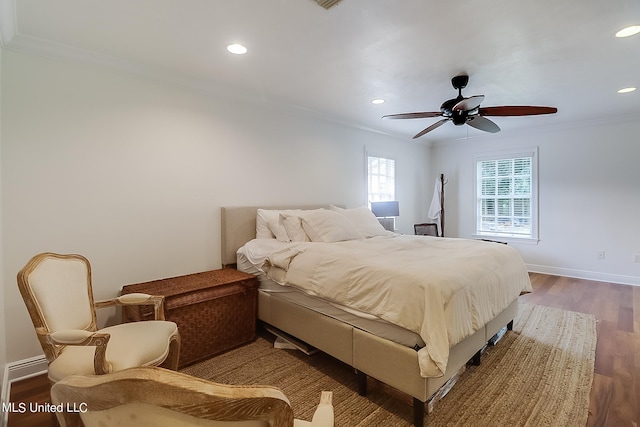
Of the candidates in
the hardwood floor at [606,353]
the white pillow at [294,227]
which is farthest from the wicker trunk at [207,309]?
the hardwood floor at [606,353]

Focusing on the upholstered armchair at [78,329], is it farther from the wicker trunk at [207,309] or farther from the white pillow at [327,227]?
the white pillow at [327,227]

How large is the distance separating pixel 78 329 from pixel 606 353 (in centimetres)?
403

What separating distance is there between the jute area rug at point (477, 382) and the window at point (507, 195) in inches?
118

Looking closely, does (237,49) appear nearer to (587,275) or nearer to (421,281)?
(421,281)

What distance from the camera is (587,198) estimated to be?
4.93m

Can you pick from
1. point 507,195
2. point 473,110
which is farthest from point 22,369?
point 507,195

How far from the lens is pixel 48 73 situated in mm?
2320

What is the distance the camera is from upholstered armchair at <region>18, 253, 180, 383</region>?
4.84 feet

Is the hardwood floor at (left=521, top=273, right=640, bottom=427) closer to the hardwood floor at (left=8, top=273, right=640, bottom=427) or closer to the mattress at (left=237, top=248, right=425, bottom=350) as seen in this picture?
the hardwood floor at (left=8, top=273, right=640, bottom=427)

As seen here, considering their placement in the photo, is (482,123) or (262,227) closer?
(482,123)

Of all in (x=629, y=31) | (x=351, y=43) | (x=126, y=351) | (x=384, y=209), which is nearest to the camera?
(x=126, y=351)

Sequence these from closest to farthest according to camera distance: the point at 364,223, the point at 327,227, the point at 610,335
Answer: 1. the point at 610,335
2. the point at 327,227
3. the point at 364,223

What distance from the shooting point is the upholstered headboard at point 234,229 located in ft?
10.8

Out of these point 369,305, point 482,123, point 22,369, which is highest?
point 482,123
